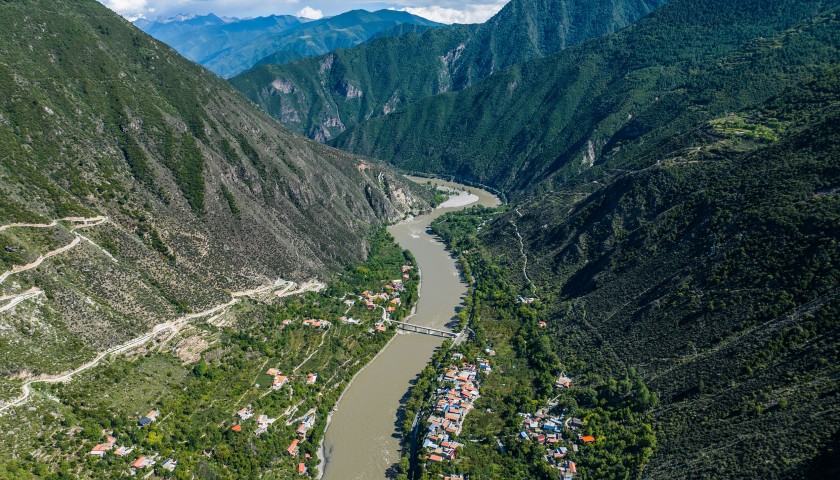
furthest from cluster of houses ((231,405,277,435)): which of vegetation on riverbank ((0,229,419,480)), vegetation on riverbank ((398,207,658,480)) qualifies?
vegetation on riverbank ((398,207,658,480))

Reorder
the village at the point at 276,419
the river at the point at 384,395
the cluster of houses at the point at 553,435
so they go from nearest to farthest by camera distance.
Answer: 1. the village at the point at 276,419
2. the cluster of houses at the point at 553,435
3. the river at the point at 384,395

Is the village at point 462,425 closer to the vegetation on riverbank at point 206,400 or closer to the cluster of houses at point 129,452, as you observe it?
the vegetation on riverbank at point 206,400

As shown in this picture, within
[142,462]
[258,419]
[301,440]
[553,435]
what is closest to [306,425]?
[301,440]

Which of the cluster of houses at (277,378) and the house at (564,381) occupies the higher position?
the cluster of houses at (277,378)

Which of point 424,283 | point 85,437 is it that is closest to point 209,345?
point 85,437

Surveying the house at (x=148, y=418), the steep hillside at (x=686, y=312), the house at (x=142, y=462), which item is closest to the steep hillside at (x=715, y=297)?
the steep hillside at (x=686, y=312)
